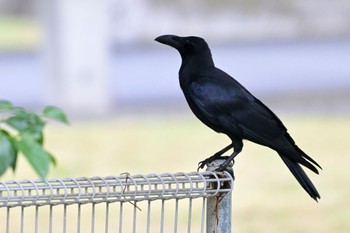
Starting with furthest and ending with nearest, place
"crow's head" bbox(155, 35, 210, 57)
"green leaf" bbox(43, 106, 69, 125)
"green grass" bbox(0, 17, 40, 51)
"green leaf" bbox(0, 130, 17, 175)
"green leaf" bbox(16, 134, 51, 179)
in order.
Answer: "green grass" bbox(0, 17, 40, 51), "crow's head" bbox(155, 35, 210, 57), "green leaf" bbox(43, 106, 69, 125), "green leaf" bbox(0, 130, 17, 175), "green leaf" bbox(16, 134, 51, 179)

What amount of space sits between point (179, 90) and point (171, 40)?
488 inches

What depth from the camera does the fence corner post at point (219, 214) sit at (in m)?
2.86

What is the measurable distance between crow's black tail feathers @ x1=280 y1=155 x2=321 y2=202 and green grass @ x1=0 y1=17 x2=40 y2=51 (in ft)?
61.5

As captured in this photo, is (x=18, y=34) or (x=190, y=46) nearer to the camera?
(x=190, y=46)

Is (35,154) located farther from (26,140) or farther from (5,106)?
(5,106)

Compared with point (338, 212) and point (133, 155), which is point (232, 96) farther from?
point (133, 155)

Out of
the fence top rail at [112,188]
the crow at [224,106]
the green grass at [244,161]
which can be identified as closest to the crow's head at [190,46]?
the crow at [224,106]

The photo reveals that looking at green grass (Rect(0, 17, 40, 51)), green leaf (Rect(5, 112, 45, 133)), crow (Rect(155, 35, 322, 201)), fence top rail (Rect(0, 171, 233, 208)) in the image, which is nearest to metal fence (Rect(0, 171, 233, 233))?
fence top rail (Rect(0, 171, 233, 208))

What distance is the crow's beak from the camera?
11.9 feet

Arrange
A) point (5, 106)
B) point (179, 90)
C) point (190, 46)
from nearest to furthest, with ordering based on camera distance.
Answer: point (5, 106) → point (190, 46) → point (179, 90)

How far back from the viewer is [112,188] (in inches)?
109

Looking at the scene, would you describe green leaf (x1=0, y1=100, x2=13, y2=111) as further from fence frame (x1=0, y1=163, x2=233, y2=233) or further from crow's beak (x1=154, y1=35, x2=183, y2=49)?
crow's beak (x1=154, y1=35, x2=183, y2=49)

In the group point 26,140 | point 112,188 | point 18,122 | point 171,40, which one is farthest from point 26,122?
point 171,40

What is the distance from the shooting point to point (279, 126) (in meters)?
3.59
